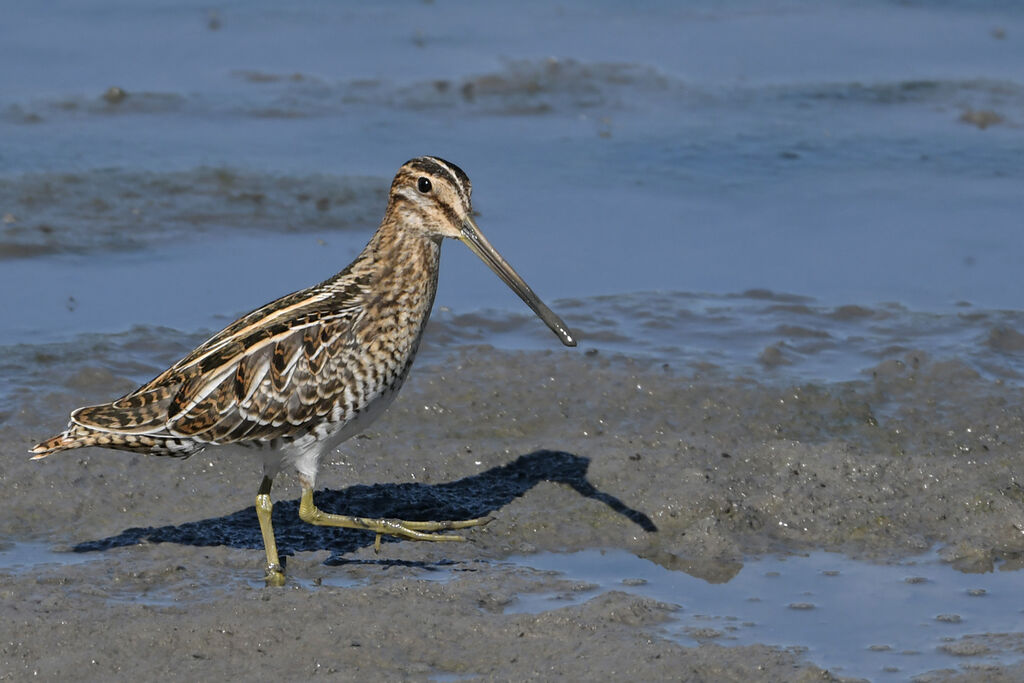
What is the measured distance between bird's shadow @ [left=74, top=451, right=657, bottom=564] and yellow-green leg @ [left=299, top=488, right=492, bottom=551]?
15 centimetres

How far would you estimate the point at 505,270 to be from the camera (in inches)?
275

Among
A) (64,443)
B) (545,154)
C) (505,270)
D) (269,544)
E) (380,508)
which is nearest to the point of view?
(64,443)

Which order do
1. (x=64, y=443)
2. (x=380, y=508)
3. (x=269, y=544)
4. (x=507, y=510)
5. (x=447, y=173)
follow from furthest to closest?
(x=380, y=508)
(x=507, y=510)
(x=447, y=173)
(x=269, y=544)
(x=64, y=443)

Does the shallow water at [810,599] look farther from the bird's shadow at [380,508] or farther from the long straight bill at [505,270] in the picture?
the long straight bill at [505,270]

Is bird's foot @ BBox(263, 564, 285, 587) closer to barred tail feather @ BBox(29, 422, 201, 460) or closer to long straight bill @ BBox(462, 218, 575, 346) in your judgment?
barred tail feather @ BBox(29, 422, 201, 460)

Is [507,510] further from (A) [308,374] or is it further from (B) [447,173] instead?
(B) [447,173]

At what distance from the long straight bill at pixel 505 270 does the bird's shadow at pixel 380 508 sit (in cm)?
93

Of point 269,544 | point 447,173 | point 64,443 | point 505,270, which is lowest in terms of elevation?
point 269,544

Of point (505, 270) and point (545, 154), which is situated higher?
point (505, 270)

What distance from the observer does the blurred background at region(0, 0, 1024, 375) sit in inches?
399

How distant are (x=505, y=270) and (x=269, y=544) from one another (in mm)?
1579

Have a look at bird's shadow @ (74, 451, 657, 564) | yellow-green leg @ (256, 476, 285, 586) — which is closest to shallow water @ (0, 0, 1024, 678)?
bird's shadow @ (74, 451, 657, 564)

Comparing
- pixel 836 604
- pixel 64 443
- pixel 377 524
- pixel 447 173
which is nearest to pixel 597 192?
pixel 447 173

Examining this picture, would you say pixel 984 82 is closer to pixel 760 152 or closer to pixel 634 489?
pixel 760 152
